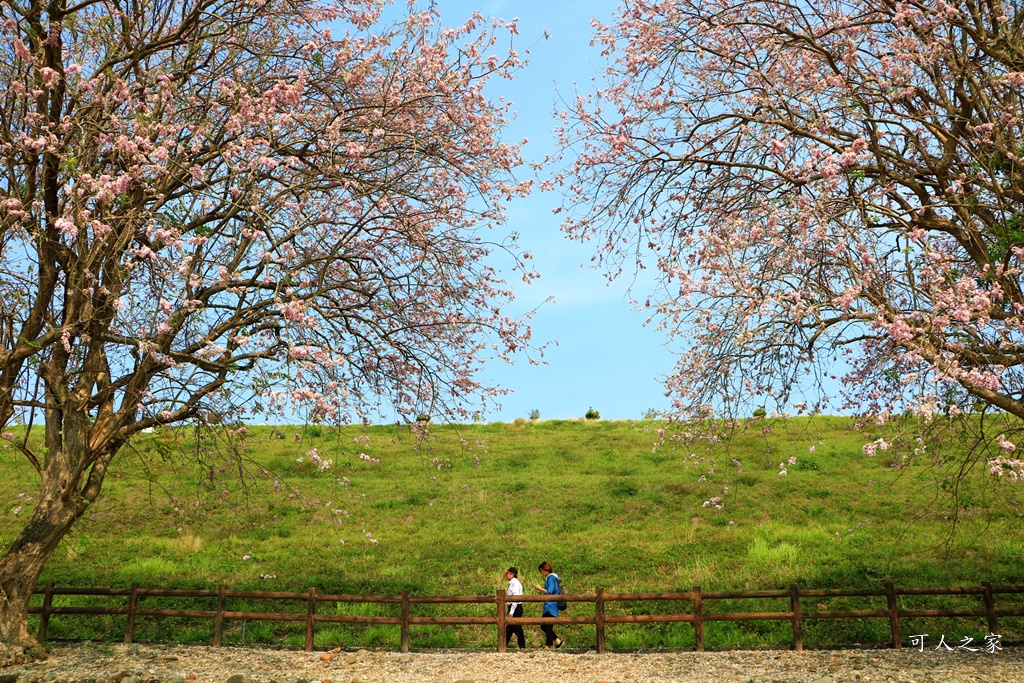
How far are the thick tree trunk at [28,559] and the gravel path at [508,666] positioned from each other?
0.92 meters

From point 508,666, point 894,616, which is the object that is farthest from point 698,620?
point 508,666

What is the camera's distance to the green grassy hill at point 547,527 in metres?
18.7

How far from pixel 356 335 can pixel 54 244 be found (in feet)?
18.3

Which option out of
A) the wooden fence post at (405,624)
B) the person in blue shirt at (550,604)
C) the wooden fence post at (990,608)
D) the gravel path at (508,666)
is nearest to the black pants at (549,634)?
the person in blue shirt at (550,604)

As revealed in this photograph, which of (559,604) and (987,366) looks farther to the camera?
(559,604)

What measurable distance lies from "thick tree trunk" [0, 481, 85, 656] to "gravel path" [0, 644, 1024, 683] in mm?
923

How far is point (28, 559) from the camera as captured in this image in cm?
1520

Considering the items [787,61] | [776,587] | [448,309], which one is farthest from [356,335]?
[776,587]

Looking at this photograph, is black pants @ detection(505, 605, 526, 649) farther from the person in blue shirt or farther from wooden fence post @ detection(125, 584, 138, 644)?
wooden fence post @ detection(125, 584, 138, 644)

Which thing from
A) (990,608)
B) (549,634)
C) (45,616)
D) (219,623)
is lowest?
(549,634)

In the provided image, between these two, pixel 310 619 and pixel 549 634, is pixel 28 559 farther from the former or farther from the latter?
pixel 549 634

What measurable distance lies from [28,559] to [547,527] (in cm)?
1497

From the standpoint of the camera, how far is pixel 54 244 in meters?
14.5

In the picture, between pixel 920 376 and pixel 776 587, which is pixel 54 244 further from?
pixel 776 587
